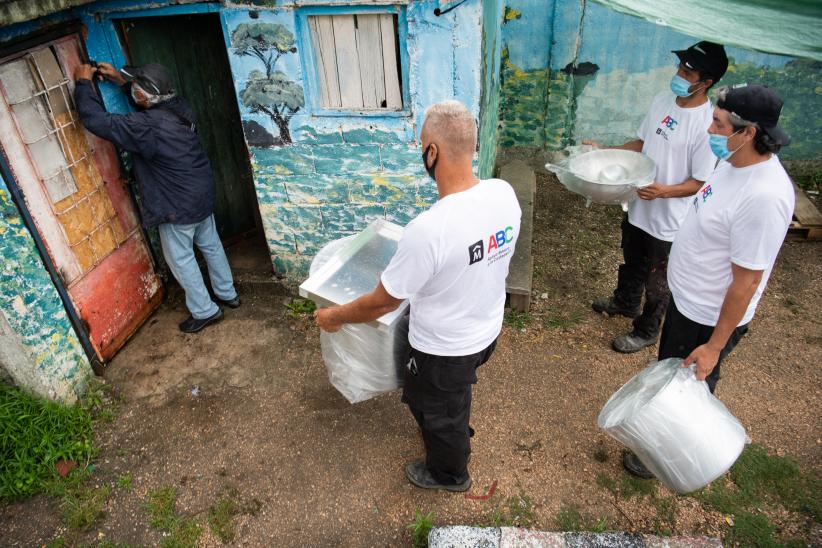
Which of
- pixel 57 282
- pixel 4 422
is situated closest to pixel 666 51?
pixel 57 282

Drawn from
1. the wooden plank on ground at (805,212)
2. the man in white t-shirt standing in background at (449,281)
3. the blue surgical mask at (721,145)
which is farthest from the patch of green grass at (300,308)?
the wooden plank on ground at (805,212)

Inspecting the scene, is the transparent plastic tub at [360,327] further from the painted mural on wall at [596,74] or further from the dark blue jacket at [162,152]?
the painted mural on wall at [596,74]

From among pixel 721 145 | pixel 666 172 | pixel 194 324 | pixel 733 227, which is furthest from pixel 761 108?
pixel 194 324

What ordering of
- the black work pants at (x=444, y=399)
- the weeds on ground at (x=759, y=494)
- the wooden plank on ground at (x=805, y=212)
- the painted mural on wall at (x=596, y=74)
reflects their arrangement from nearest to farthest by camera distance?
the black work pants at (x=444, y=399) → the weeds on ground at (x=759, y=494) → the wooden plank on ground at (x=805, y=212) → the painted mural on wall at (x=596, y=74)

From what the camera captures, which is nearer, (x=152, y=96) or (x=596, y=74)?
(x=152, y=96)

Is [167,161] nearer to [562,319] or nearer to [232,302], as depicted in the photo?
[232,302]

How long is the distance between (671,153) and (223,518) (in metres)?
3.39

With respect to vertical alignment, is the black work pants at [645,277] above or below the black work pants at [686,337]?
below

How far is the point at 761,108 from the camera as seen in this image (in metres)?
2.30

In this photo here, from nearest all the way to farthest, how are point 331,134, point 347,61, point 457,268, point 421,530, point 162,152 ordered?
point 457,268, point 421,530, point 162,152, point 347,61, point 331,134

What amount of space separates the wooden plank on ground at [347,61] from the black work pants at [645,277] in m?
2.12

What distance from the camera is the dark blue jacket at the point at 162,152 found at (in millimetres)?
3529

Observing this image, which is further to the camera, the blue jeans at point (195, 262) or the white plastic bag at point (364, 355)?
the blue jeans at point (195, 262)

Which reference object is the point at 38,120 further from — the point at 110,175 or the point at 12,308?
the point at 12,308
